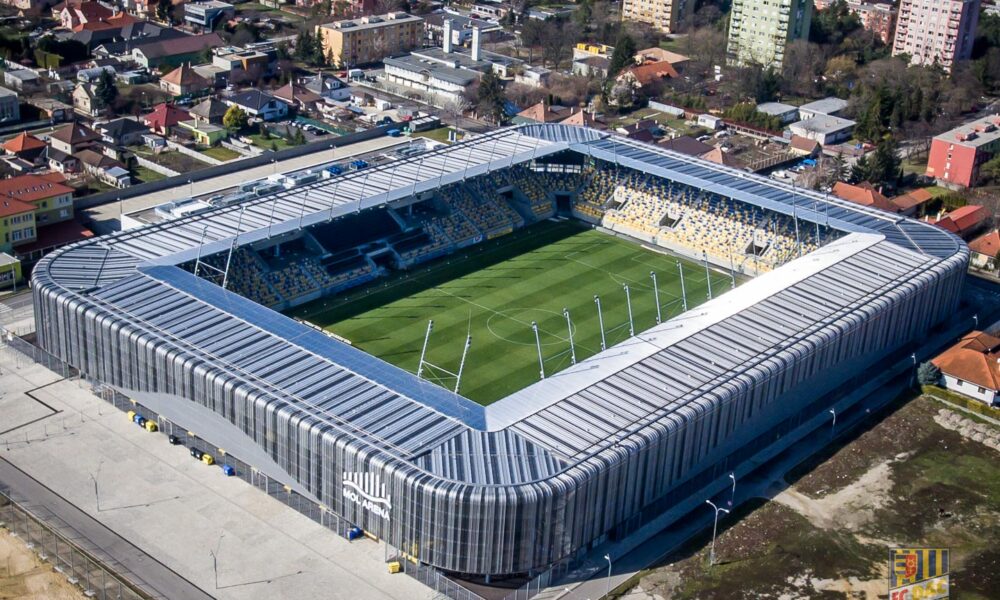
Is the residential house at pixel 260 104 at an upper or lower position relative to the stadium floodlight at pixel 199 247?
upper

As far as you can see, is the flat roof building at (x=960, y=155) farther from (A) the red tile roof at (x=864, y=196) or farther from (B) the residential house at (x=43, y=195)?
(B) the residential house at (x=43, y=195)

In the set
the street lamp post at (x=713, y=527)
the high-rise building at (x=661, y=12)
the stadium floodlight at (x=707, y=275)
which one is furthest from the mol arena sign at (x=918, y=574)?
the high-rise building at (x=661, y=12)

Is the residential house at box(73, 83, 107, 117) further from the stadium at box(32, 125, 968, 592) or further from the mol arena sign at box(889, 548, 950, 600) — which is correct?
the mol arena sign at box(889, 548, 950, 600)

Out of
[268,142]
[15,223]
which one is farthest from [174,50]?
[15,223]

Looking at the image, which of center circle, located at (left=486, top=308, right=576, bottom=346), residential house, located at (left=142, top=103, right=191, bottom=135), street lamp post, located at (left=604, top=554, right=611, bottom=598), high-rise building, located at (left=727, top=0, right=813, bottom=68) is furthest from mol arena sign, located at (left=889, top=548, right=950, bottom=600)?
high-rise building, located at (left=727, top=0, right=813, bottom=68)

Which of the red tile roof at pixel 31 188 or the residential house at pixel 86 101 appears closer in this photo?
the red tile roof at pixel 31 188

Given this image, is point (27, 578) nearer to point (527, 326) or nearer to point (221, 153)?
point (527, 326)
